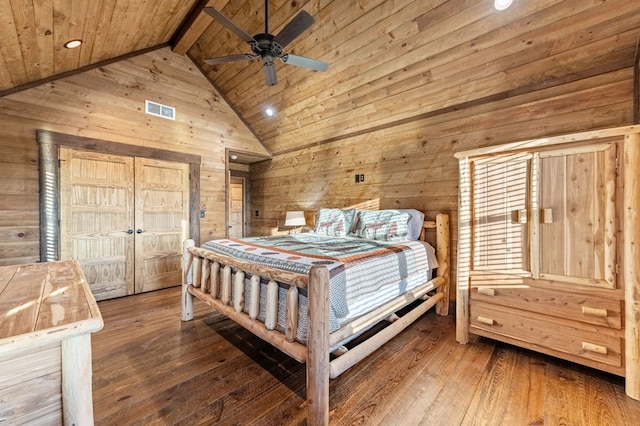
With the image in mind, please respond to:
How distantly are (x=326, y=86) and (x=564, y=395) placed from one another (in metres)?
3.67

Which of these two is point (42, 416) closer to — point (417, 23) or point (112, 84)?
point (417, 23)

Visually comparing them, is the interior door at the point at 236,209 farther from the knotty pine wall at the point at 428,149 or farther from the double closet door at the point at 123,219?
the double closet door at the point at 123,219

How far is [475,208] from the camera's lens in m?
2.32

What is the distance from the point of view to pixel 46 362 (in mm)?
765

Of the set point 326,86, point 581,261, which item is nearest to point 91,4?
point 326,86

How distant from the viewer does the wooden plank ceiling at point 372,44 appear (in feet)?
6.77

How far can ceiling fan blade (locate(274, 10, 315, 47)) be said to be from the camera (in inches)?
77.4

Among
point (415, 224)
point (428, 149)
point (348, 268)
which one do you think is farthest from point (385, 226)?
point (348, 268)

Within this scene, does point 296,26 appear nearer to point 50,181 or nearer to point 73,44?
point 73,44

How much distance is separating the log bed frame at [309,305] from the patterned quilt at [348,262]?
12cm

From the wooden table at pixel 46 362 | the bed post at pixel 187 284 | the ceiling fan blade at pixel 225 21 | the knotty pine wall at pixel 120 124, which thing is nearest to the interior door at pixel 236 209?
the knotty pine wall at pixel 120 124

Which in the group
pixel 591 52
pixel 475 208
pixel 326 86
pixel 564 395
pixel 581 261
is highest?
pixel 326 86

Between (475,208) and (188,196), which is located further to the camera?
(188,196)

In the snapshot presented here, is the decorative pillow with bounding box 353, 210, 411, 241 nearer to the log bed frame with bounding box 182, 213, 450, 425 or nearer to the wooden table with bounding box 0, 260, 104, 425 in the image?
the log bed frame with bounding box 182, 213, 450, 425
